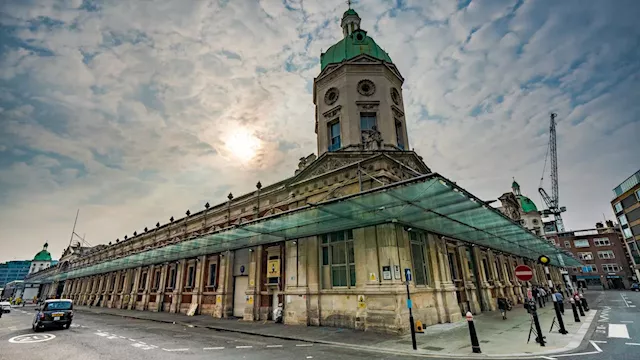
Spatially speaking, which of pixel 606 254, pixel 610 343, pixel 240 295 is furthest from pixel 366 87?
pixel 606 254

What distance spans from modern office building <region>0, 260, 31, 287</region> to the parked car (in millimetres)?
244717

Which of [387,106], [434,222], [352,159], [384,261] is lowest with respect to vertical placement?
[384,261]

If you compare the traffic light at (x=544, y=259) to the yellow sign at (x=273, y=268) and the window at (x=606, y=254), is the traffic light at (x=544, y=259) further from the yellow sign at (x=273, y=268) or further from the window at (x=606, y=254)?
the window at (x=606, y=254)

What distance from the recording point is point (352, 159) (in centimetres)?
1898

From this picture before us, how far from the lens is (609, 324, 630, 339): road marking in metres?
11.7

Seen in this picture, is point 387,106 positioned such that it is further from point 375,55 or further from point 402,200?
point 402,200

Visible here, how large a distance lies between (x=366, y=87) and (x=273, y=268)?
49.5 feet

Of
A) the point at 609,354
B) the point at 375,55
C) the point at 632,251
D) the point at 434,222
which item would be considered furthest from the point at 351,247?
the point at 632,251

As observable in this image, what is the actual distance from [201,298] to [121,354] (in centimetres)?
1707

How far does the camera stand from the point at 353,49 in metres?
24.1

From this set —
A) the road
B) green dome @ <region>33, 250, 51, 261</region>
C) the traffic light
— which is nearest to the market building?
the traffic light

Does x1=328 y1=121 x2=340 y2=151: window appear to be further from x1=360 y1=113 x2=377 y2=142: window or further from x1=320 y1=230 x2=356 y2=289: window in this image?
x1=320 y1=230 x2=356 y2=289: window

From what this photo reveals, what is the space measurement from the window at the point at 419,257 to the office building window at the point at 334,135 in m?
8.54

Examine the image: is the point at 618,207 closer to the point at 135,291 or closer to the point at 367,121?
the point at 367,121
